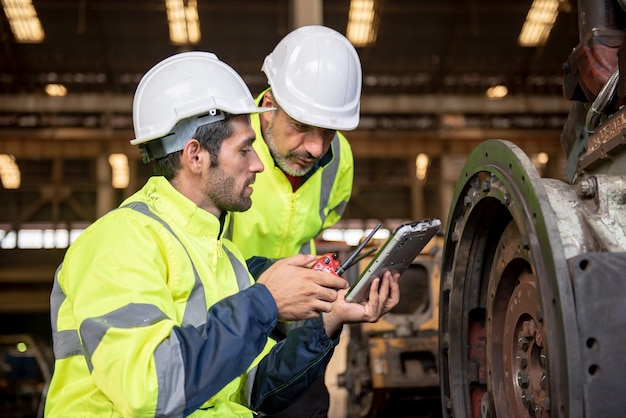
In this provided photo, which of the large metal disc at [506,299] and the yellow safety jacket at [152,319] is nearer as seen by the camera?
the large metal disc at [506,299]

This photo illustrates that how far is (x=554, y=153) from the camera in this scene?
1409 centimetres

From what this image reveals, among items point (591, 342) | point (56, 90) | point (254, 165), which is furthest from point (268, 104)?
point (56, 90)

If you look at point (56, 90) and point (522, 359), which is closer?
point (522, 359)

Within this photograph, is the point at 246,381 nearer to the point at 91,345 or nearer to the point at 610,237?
the point at 91,345

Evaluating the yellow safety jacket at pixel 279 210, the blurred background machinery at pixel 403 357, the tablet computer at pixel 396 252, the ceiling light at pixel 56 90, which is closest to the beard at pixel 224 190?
the tablet computer at pixel 396 252

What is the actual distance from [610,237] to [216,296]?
3.30 ft

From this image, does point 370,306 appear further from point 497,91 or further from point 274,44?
point 497,91

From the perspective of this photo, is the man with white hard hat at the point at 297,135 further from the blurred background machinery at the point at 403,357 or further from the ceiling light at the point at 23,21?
the ceiling light at the point at 23,21

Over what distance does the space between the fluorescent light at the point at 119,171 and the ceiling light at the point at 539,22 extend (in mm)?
6998

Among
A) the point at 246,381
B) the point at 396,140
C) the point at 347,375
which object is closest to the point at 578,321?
the point at 246,381

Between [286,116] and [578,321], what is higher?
[286,116]

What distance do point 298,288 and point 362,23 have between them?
35.1ft

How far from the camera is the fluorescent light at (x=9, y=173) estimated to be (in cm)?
1446

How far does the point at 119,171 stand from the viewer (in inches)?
571
